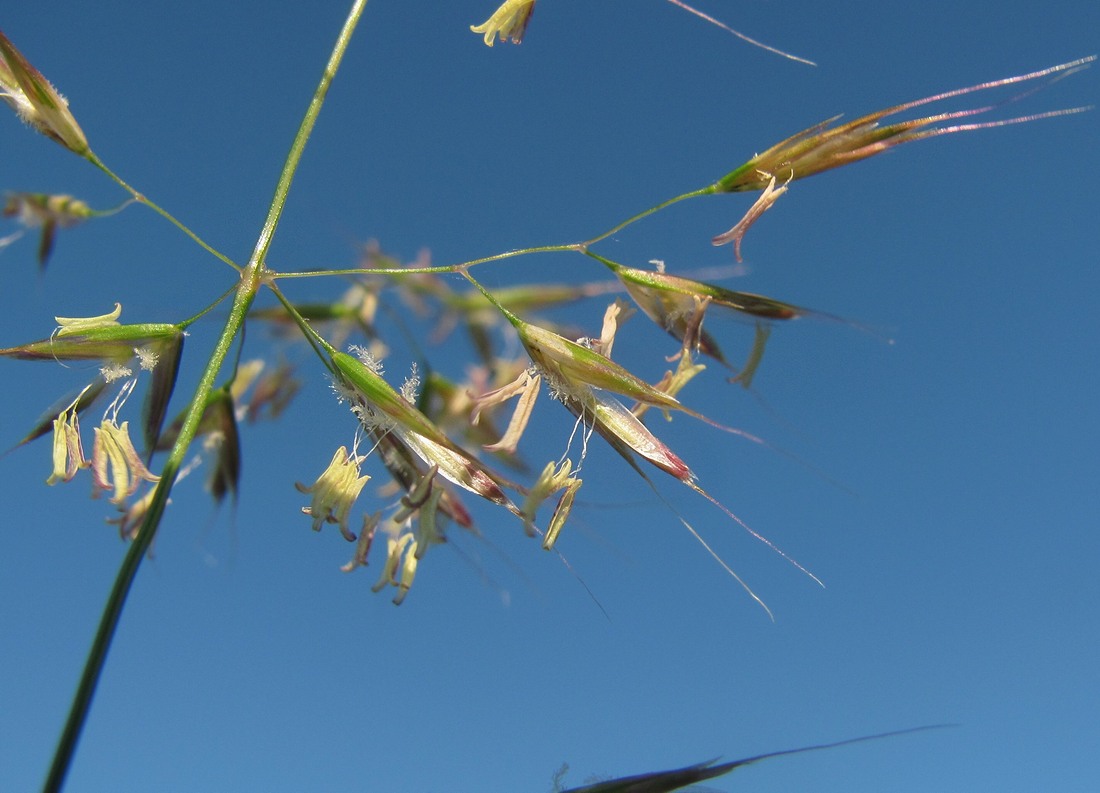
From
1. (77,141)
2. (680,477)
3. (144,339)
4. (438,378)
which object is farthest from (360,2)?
(438,378)

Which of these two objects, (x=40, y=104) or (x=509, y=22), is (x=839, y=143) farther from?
(x=40, y=104)

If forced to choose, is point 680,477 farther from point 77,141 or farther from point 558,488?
point 77,141

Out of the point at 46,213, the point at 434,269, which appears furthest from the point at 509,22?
the point at 46,213

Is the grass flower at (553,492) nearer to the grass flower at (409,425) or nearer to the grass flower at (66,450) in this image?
the grass flower at (409,425)

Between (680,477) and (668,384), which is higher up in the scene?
(668,384)

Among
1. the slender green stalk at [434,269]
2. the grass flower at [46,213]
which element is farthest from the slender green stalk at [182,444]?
the grass flower at [46,213]

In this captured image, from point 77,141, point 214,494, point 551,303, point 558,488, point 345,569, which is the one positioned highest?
point 551,303
